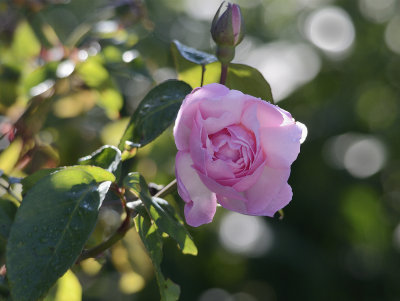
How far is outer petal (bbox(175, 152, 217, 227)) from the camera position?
1.74 feet

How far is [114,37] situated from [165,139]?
34 cm

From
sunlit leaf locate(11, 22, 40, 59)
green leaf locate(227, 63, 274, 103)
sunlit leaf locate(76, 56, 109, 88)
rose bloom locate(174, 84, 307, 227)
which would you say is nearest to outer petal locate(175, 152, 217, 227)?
rose bloom locate(174, 84, 307, 227)

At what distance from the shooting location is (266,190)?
1.77ft

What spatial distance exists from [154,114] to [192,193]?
0.13m

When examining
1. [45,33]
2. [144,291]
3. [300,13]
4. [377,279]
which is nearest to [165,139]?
[45,33]

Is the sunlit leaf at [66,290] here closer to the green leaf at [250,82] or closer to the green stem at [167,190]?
the green stem at [167,190]

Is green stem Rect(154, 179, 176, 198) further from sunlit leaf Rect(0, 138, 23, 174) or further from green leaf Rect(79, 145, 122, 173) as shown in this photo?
sunlit leaf Rect(0, 138, 23, 174)

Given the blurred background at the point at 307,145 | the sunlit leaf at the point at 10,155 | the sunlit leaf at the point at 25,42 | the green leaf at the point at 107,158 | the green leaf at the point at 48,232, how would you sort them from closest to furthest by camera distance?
the green leaf at the point at 48,232 → the green leaf at the point at 107,158 → the sunlit leaf at the point at 10,155 → the sunlit leaf at the point at 25,42 → the blurred background at the point at 307,145

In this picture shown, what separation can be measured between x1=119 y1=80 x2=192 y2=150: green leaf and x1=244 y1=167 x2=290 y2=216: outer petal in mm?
131

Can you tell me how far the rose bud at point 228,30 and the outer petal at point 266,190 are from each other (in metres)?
0.15

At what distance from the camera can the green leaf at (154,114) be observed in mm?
634

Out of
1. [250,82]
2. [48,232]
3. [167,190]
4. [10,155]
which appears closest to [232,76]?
[250,82]

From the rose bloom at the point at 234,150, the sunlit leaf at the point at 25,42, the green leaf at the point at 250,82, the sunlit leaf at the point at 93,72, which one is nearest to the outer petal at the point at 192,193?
the rose bloom at the point at 234,150

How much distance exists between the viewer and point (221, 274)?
1740mm
